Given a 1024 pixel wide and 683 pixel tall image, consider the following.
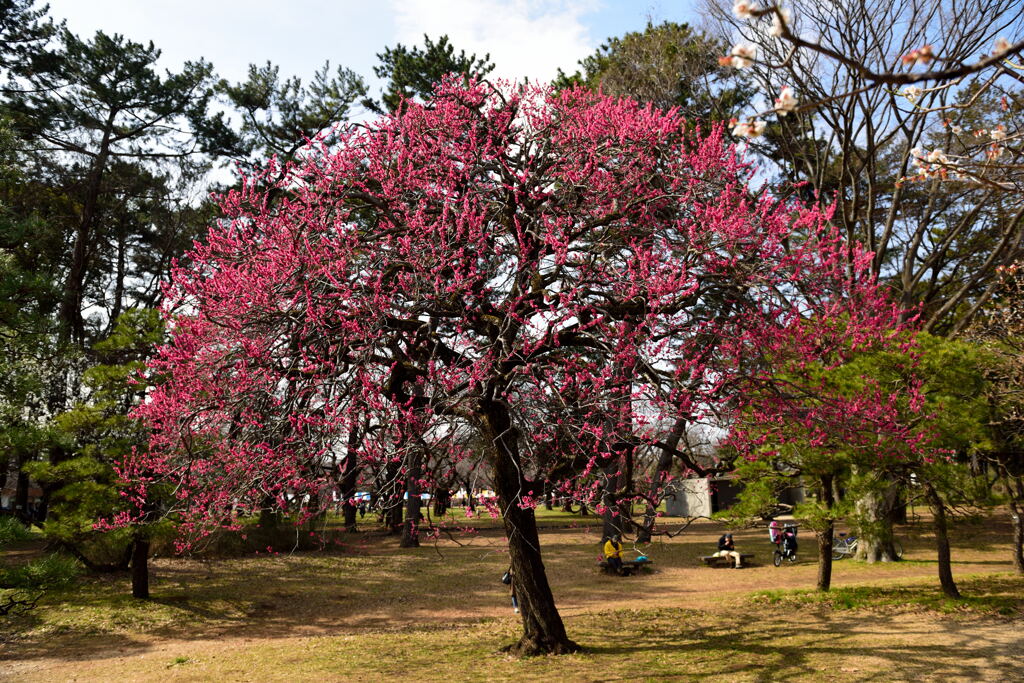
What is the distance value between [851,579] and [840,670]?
9.61 m

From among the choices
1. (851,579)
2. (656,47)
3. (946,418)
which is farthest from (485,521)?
(946,418)

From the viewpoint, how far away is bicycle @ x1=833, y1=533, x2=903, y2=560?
2119 centimetres

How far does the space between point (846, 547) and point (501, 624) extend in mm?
14665

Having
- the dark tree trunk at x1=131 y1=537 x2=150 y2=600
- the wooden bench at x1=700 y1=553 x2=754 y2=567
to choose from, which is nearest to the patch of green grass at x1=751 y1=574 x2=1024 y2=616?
the wooden bench at x1=700 y1=553 x2=754 y2=567

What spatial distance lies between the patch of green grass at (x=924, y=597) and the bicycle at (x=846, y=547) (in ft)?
19.1

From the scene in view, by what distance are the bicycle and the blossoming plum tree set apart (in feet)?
49.8

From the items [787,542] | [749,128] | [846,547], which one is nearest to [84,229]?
[749,128]

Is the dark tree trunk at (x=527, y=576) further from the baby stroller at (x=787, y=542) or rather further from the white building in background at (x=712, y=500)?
the white building in background at (x=712, y=500)

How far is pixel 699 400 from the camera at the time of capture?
734 cm

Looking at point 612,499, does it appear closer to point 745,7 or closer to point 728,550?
point 745,7

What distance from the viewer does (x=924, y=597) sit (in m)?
13.1

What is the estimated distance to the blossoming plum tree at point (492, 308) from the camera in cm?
797

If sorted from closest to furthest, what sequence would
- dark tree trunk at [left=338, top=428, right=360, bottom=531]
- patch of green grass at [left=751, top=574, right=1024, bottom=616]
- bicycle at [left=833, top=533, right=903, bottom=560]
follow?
dark tree trunk at [left=338, top=428, right=360, bottom=531], patch of green grass at [left=751, top=574, right=1024, bottom=616], bicycle at [left=833, top=533, right=903, bottom=560]

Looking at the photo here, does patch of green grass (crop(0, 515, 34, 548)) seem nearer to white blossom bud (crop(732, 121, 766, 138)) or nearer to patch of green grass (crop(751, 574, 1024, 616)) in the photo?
white blossom bud (crop(732, 121, 766, 138))
